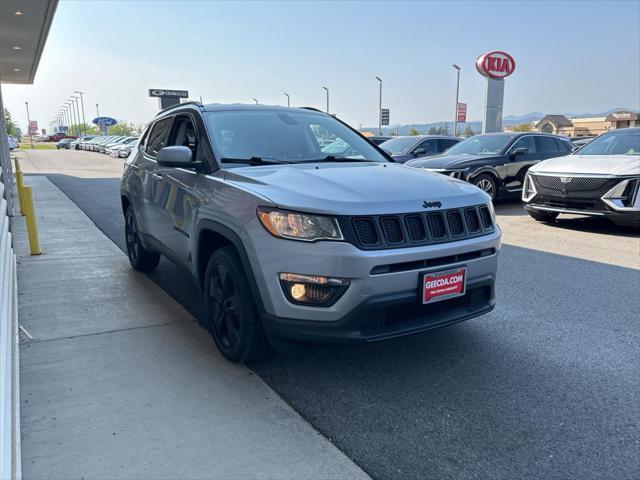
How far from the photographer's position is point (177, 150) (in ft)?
12.1

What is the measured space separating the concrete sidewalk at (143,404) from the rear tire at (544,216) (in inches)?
270

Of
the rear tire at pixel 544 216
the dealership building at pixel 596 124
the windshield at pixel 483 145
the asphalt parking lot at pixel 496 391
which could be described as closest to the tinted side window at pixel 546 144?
the windshield at pixel 483 145

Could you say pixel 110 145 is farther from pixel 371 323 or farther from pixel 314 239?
pixel 371 323

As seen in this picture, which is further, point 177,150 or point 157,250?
point 157,250

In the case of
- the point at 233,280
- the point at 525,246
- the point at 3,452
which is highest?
the point at 233,280

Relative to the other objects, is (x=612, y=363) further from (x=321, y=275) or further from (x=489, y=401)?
(x=321, y=275)

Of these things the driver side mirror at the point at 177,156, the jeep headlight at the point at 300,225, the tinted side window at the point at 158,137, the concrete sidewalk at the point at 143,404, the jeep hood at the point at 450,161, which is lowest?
the concrete sidewalk at the point at 143,404

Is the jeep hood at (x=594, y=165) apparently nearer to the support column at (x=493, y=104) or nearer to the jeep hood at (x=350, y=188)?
the jeep hood at (x=350, y=188)

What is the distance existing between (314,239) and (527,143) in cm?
1013

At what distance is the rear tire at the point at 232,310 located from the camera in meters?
3.19

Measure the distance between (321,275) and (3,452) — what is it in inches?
63.5

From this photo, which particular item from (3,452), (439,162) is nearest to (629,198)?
(439,162)

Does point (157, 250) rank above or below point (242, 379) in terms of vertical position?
above

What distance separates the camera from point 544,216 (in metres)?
9.09
